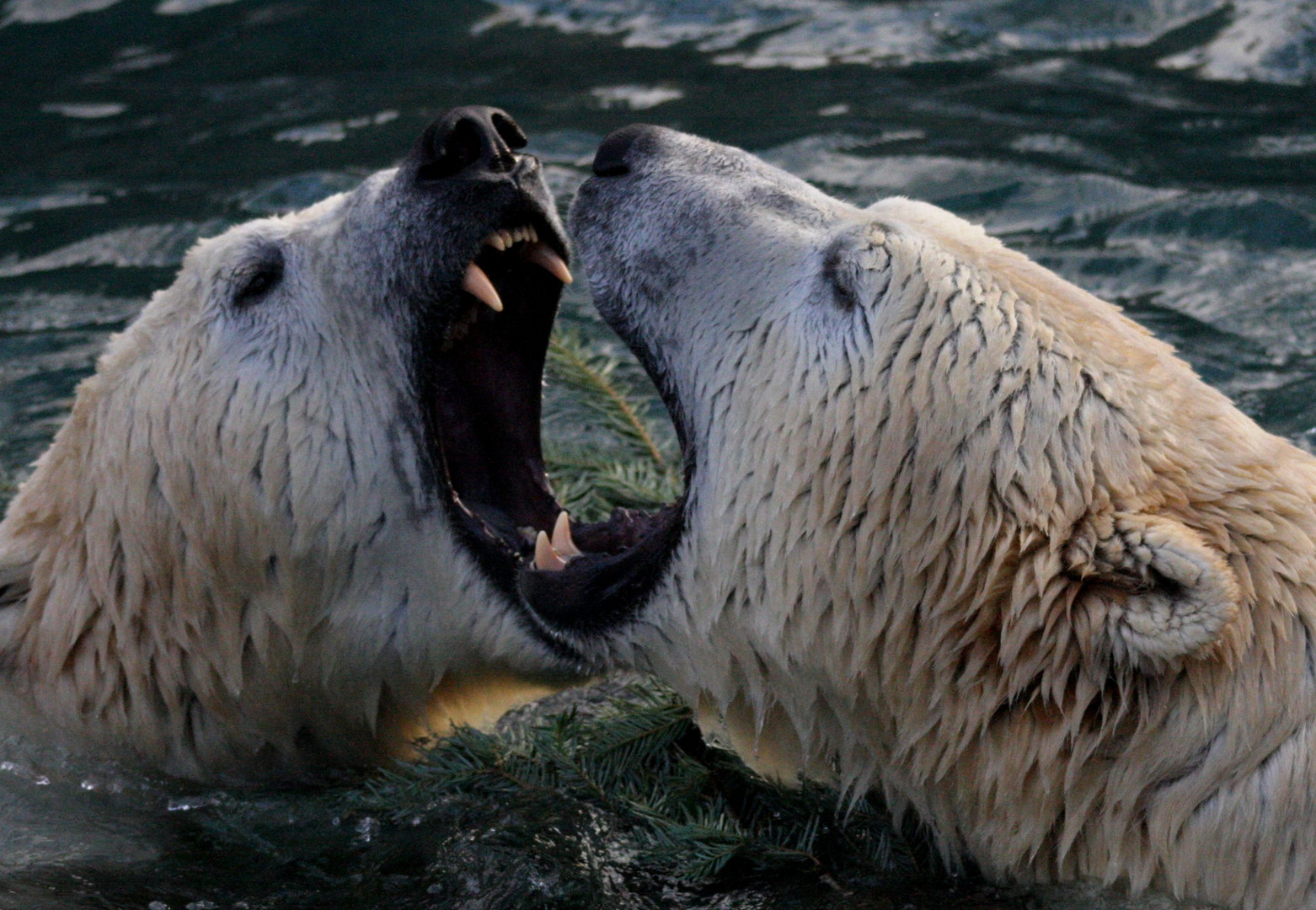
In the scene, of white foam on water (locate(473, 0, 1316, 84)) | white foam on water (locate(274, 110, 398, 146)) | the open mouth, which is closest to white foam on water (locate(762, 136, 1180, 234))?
white foam on water (locate(473, 0, 1316, 84))

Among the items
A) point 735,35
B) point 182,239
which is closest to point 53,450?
point 182,239

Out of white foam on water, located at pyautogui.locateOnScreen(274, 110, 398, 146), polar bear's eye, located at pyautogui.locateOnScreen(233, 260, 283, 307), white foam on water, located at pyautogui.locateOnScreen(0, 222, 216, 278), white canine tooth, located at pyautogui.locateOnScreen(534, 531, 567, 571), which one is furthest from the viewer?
white foam on water, located at pyautogui.locateOnScreen(274, 110, 398, 146)

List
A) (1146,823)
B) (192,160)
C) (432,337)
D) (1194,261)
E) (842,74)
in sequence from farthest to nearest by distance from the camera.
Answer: (842,74) → (192,160) → (1194,261) → (432,337) → (1146,823)

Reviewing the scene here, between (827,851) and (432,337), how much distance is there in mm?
1538

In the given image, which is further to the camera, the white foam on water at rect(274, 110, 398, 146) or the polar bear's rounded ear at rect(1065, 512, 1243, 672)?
the white foam on water at rect(274, 110, 398, 146)

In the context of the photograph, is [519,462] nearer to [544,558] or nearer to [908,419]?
[544,558]

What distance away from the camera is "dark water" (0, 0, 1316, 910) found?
22.6ft

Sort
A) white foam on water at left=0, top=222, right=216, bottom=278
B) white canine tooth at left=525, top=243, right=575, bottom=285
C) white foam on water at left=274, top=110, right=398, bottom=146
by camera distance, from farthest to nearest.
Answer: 1. white foam on water at left=274, top=110, right=398, bottom=146
2. white foam on water at left=0, top=222, right=216, bottom=278
3. white canine tooth at left=525, top=243, right=575, bottom=285

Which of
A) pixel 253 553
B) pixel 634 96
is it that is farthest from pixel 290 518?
pixel 634 96

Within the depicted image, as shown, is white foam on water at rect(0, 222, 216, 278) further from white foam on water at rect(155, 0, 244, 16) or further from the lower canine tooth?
the lower canine tooth

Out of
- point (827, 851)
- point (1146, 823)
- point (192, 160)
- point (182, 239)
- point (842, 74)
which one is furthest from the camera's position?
point (842, 74)

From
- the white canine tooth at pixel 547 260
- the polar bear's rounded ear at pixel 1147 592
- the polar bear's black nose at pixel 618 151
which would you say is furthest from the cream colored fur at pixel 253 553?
the polar bear's rounded ear at pixel 1147 592

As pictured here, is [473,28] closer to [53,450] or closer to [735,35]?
[735,35]

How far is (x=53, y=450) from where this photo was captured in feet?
13.3
